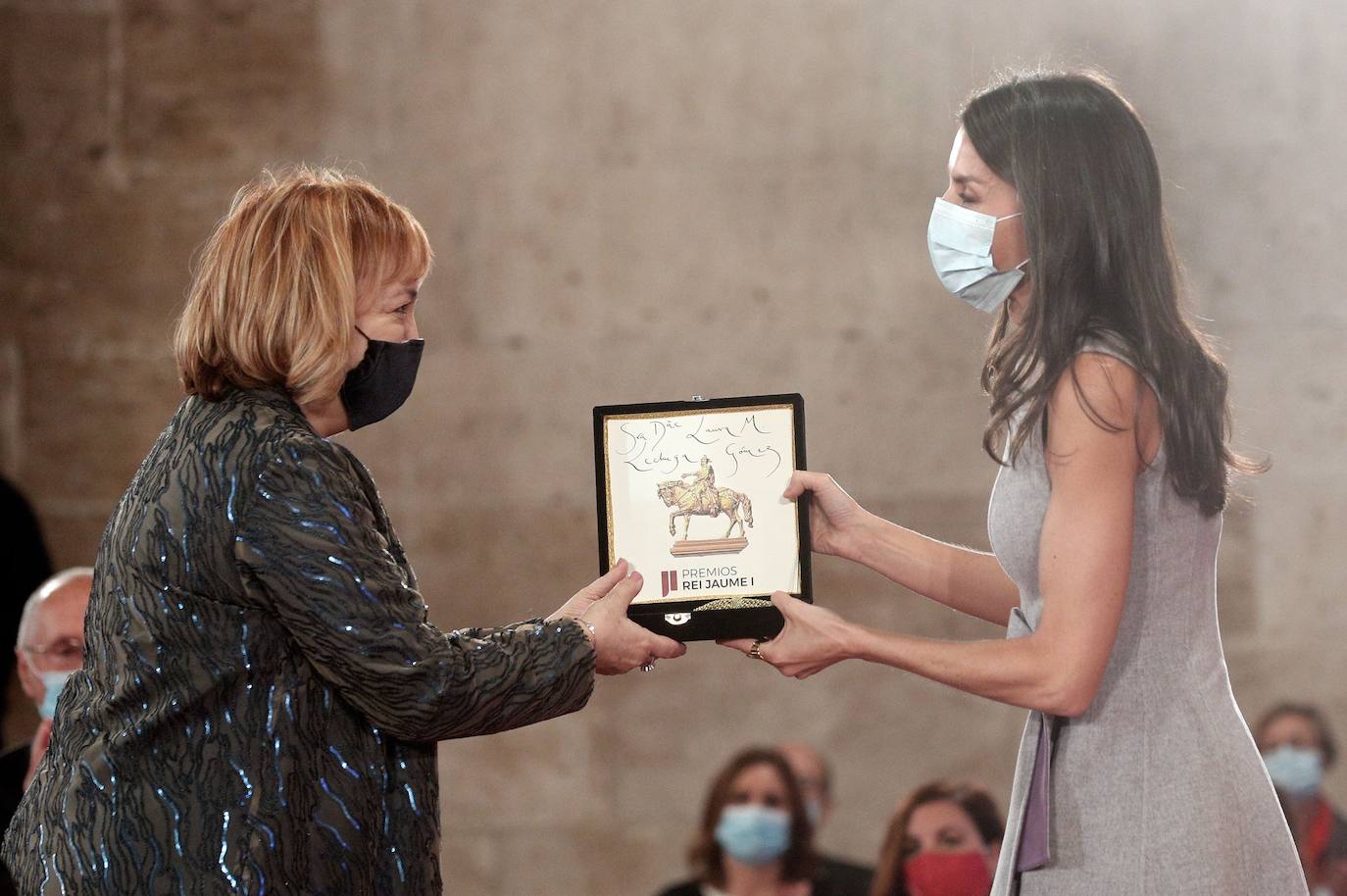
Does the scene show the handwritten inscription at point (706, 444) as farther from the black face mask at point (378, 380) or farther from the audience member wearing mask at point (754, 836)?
the audience member wearing mask at point (754, 836)

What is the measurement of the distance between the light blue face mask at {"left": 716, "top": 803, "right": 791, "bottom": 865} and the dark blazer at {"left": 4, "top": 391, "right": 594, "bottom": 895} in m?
2.68

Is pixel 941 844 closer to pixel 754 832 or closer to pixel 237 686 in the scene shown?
pixel 754 832

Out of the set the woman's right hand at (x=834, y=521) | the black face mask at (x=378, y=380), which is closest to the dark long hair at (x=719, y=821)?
the woman's right hand at (x=834, y=521)

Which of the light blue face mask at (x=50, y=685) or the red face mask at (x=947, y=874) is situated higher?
the light blue face mask at (x=50, y=685)

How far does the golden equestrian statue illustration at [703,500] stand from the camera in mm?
2496

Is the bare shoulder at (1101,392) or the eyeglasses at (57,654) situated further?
the eyeglasses at (57,654)

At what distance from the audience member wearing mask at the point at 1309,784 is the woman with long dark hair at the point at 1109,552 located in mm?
2684

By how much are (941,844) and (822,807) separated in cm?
46

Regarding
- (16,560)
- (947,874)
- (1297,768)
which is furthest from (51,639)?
(1297,768)

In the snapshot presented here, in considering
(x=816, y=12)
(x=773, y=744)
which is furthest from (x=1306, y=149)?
(x=773, y=744)

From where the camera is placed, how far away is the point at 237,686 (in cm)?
190

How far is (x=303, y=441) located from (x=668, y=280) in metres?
3.06

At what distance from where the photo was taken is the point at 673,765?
15.7 feet

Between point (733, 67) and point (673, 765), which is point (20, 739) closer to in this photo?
point (673, 765)
